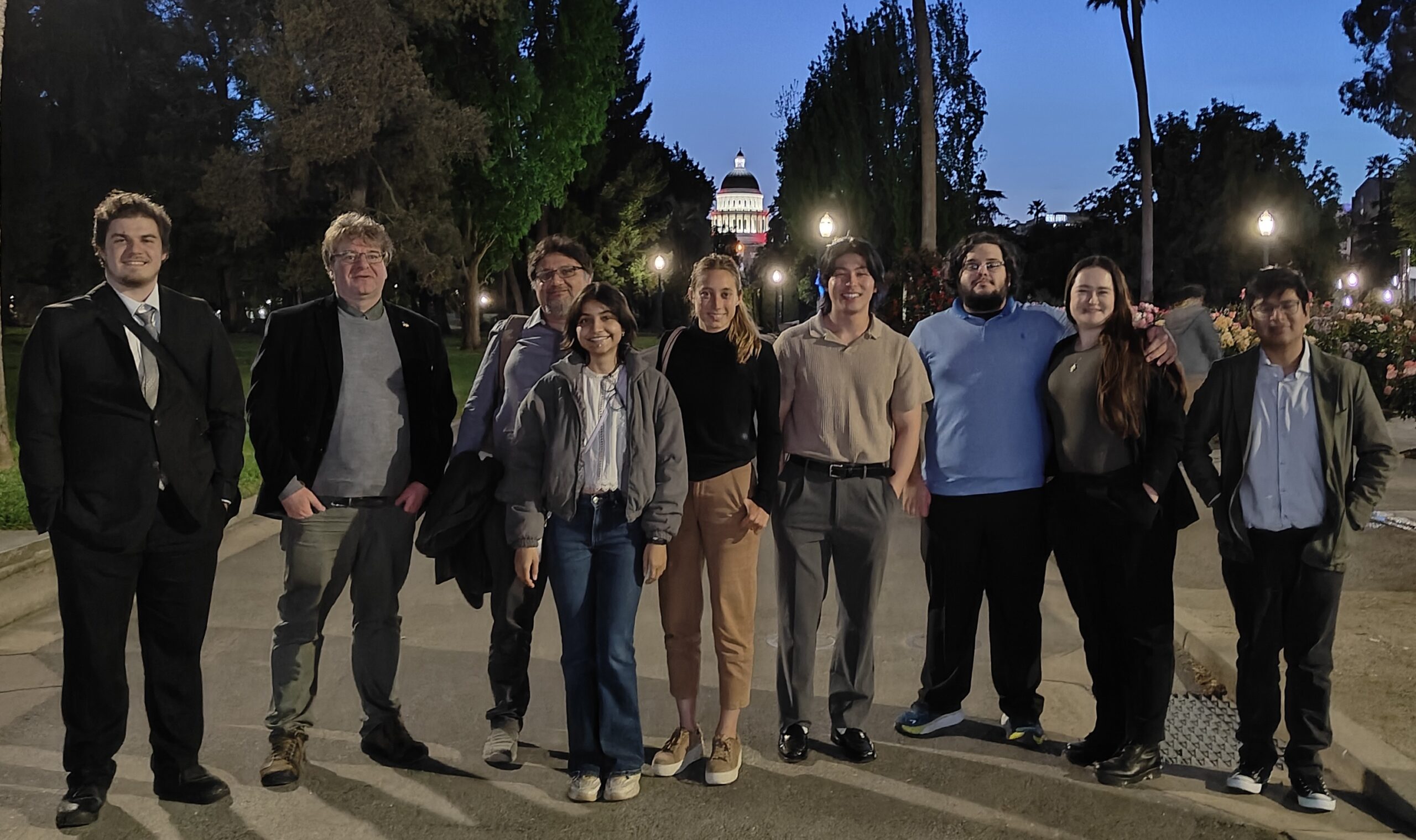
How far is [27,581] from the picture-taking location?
7.20 metres

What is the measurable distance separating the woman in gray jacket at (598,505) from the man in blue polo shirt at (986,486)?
1.24 m

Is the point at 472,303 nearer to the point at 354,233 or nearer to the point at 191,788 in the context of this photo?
the point at 354,233

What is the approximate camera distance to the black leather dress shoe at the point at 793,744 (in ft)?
15.4

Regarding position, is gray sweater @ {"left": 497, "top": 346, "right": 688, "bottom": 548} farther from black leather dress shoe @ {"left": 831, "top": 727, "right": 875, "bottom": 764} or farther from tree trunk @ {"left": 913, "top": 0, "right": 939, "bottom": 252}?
tree trunk @ {"left": 913, "top": 0, "right": 939, "bottom": 252}

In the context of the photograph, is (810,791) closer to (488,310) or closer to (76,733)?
(76,733)

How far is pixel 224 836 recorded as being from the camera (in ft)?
13.1

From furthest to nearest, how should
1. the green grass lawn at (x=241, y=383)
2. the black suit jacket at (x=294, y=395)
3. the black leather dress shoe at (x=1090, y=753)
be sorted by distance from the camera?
the green grass lawn at (x=241, y=383) → the black leather dress shoe at (x=1090, y=753) → the black suit jacket at (x=294, y=395)

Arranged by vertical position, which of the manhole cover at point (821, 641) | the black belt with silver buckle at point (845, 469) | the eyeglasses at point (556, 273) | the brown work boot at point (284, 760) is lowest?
the brown work boot at point (284, 760)

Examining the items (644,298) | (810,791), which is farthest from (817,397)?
(644,298)

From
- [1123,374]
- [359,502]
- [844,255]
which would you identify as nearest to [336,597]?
[359,502]

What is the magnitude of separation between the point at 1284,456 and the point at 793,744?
7.18ft

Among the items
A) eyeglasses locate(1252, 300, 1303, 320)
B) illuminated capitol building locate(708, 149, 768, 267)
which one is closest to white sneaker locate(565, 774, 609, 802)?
eyeglasses locate(1252, 300, 1303, 320)

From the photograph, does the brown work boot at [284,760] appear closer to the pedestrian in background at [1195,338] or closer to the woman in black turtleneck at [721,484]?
the woman in black turtleneck at [721,484]

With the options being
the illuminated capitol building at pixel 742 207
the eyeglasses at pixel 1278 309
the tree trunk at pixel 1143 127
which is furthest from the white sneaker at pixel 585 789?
the illuminated capitol building at pixel 742 207
